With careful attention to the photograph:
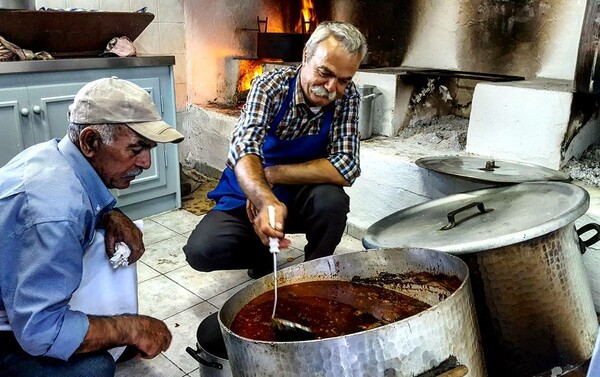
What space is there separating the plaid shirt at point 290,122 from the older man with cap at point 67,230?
1.90 feet

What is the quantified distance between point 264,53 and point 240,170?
2283mm

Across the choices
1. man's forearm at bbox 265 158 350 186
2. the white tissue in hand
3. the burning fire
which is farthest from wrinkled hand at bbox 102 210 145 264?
the burning fire

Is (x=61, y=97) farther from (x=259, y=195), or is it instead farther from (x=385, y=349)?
(x=385, y=349)

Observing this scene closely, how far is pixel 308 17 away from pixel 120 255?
325cm

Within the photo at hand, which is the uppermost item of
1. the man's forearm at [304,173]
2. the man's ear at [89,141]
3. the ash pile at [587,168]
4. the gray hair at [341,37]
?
the gray hair at [341,37]

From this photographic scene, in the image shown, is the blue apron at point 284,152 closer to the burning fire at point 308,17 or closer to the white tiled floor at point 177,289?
the white tiled floor at point 177,289

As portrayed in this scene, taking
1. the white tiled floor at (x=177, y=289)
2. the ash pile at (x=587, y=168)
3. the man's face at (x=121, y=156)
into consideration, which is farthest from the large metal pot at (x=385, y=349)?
the ash pile at (x=587, y=168)

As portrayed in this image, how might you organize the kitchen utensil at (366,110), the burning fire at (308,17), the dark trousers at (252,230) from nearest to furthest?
the dark trousers at (252,230), the kitchen utensil at (366,110), the burning fire at (308,17)

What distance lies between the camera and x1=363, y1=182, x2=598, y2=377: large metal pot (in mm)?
1510

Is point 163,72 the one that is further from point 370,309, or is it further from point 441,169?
point 370,309

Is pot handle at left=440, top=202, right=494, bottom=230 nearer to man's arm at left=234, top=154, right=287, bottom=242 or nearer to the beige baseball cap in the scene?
man's arm at left=234, top=154, right=287, bottom=242

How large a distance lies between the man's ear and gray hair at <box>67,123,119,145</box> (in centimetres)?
1

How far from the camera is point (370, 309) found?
4.68 ft

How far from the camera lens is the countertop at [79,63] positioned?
257cm
